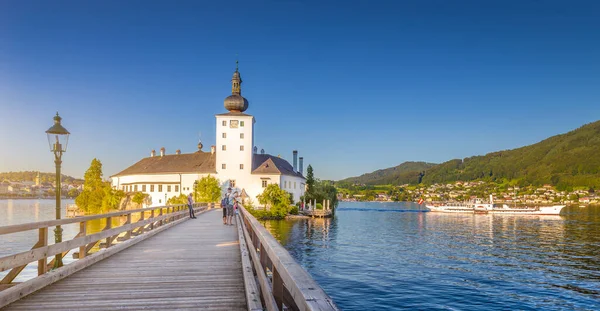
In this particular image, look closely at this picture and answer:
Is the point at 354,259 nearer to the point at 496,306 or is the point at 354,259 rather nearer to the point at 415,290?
the point at 415,290

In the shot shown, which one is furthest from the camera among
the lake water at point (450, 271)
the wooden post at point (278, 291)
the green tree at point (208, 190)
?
the green tree at point (208, 190)

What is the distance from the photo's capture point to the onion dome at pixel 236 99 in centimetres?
7988

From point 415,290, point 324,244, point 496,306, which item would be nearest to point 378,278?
point 415,290

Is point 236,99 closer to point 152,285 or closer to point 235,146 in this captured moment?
point 235,146

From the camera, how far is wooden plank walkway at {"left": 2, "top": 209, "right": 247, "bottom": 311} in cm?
620

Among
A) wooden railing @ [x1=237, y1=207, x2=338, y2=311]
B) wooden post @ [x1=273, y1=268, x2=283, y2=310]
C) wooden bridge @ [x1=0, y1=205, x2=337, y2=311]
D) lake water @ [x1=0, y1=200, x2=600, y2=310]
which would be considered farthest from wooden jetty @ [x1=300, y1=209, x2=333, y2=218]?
wooden post @ [x1=273, y1=268, x2=283, y2=310]

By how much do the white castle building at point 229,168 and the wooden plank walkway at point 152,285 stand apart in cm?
6592

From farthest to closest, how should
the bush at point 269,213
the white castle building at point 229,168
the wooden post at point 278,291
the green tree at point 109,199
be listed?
the white castle building at point 229,168 < the green tree at point 109,199 < the bush at point 269,213 < the wooden post at point 278,291

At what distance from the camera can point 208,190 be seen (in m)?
71.6

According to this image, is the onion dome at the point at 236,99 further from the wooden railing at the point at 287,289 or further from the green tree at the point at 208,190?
the wooden railing at the point at 287,289

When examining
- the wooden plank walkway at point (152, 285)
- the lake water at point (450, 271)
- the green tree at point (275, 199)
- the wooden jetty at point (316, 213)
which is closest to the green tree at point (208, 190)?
the green tree at point (275, 199)

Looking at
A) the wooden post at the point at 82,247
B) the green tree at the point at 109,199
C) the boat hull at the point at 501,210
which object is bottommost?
the boat hull at the point at 501,210

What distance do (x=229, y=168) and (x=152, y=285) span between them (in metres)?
71.1

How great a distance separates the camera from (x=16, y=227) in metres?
7.04
